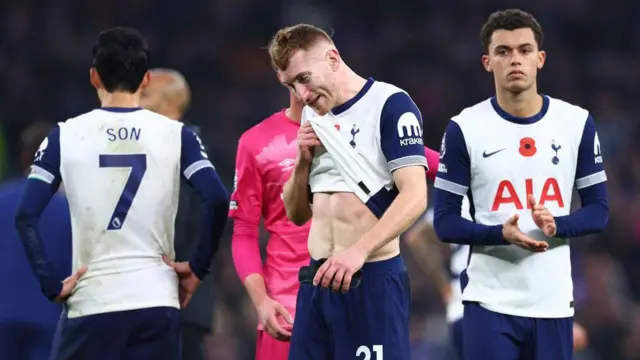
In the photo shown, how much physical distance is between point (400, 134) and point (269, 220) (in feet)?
4.11

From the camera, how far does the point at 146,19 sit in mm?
14727

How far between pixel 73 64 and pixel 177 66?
1.22m

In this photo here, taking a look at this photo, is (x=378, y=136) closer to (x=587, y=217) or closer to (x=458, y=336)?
(x=587, y=217)

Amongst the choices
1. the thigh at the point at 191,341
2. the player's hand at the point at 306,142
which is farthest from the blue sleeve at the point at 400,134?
the thigh at the point at 191,341

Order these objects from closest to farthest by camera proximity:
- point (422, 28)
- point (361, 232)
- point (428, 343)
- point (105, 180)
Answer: point (361, 232), point (105, 180), point (428, 343), point (422, 28)

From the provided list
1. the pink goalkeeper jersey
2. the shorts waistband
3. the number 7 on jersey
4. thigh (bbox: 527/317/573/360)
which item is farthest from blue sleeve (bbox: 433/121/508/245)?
the number 7 on jersey

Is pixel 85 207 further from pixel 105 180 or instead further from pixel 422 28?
pixel 422 28

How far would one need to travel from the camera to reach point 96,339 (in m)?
5.23

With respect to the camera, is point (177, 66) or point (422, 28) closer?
point (177, 66)

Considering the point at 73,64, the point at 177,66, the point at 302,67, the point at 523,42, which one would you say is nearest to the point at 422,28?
the point at 177,66

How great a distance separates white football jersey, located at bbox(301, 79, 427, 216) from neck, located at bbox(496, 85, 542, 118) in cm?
97

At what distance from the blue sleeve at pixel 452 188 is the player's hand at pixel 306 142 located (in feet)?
2.95

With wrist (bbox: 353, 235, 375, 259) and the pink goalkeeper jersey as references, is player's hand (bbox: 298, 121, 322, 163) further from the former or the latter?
the pink goalkeeper jersey

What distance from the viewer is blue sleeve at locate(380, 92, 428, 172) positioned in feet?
14.7
